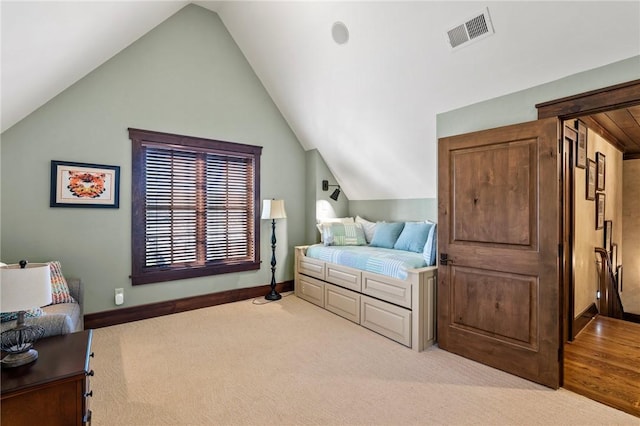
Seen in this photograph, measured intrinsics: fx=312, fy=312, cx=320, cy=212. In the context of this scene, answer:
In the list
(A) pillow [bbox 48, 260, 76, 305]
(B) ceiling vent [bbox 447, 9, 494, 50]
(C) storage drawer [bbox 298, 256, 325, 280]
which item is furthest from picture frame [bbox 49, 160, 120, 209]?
(B) ceiling vent [bbox 447, 9, 494, 50]

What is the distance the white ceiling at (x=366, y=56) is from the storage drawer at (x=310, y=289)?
1657 millimetres

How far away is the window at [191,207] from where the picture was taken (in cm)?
373

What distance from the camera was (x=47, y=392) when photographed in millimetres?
1359

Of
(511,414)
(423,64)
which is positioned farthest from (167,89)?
(511,414)

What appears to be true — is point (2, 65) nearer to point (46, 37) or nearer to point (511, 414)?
point (46, 37)

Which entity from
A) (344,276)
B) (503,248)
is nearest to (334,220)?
(344,276)

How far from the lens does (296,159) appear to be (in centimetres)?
502

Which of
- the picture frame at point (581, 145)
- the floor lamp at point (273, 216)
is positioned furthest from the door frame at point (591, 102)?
the floor lamp at point (273, 216)

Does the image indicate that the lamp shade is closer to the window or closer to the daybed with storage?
the window

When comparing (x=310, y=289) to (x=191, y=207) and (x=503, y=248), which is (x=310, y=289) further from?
(x=503, y=248)

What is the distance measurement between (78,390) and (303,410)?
1.28m

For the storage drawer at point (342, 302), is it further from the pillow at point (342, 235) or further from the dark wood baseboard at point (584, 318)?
the dark wood baseboard at point (584, 318)

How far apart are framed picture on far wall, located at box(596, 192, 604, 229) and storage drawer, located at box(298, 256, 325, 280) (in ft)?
11.1

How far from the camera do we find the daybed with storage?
2955mm
